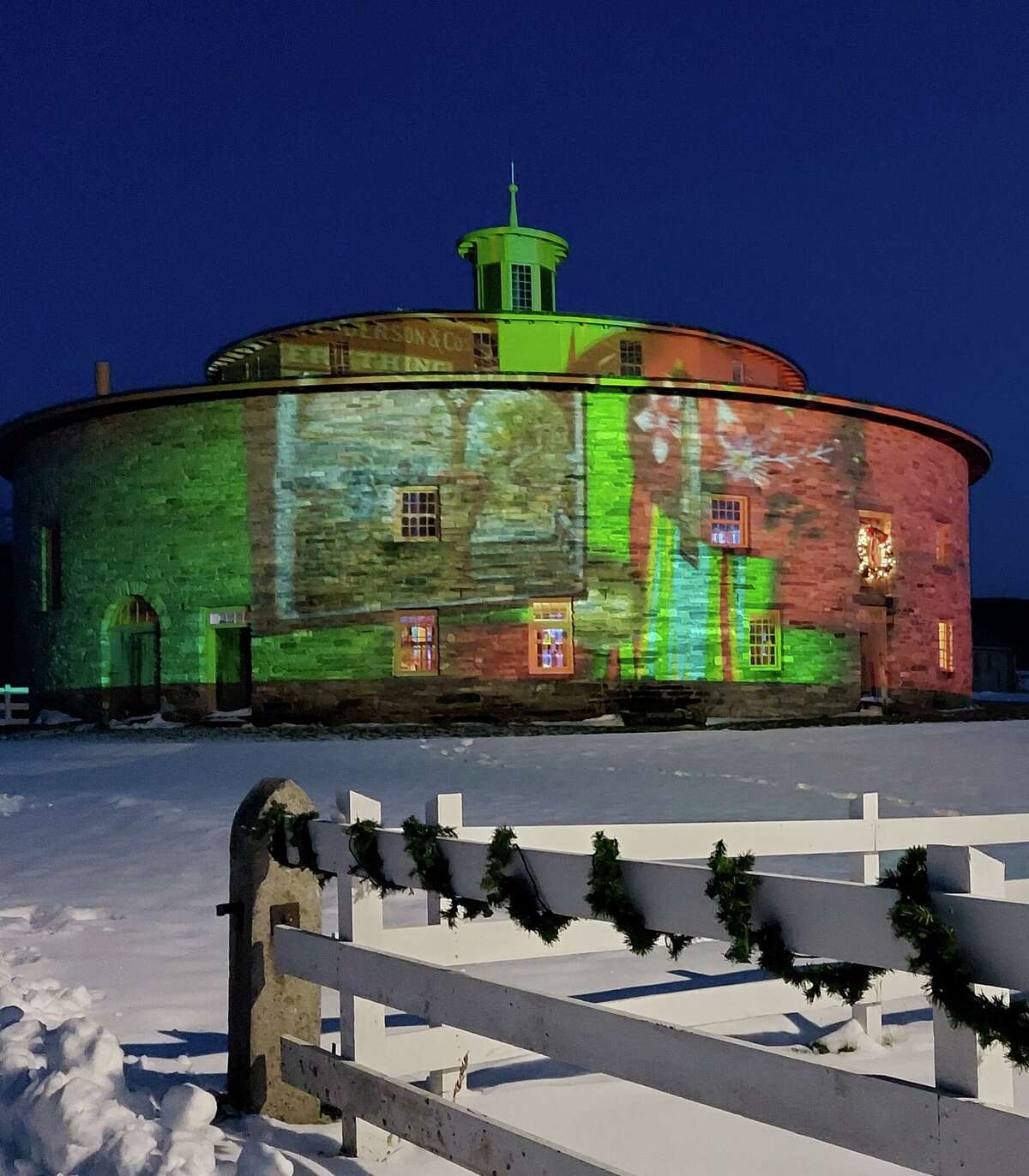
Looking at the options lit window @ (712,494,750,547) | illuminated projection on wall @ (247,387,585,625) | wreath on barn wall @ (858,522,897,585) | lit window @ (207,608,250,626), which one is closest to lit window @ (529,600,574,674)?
illuminated projection on wall @ (247,387,585,625)

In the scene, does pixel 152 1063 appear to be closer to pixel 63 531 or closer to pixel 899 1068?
pixel 899 1068

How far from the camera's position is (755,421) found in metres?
31.9

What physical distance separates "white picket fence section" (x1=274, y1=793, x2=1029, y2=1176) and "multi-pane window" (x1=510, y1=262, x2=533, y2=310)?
33.0 metres

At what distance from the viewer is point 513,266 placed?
125ft

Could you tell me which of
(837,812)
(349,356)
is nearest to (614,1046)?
(837,812)

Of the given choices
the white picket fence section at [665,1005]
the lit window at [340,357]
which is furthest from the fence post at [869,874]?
the lit window at [340,357]

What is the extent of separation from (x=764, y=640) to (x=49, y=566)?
17481mm

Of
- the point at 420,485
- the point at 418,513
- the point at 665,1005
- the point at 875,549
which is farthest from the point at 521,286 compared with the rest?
the point at 665,1005

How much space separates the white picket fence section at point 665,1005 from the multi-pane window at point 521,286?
33.0 m

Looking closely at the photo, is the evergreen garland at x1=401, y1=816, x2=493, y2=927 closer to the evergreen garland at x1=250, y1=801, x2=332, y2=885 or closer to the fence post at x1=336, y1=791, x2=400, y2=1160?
the fence post at x1=336, y1=791, x2=400, y2=1160

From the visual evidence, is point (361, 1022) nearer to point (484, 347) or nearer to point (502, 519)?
point (502, 519)

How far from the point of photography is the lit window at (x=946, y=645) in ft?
121

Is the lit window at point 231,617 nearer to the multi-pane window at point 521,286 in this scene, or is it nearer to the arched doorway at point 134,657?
the arched doorway at point 134,657

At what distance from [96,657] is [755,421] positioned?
16.0 metres
